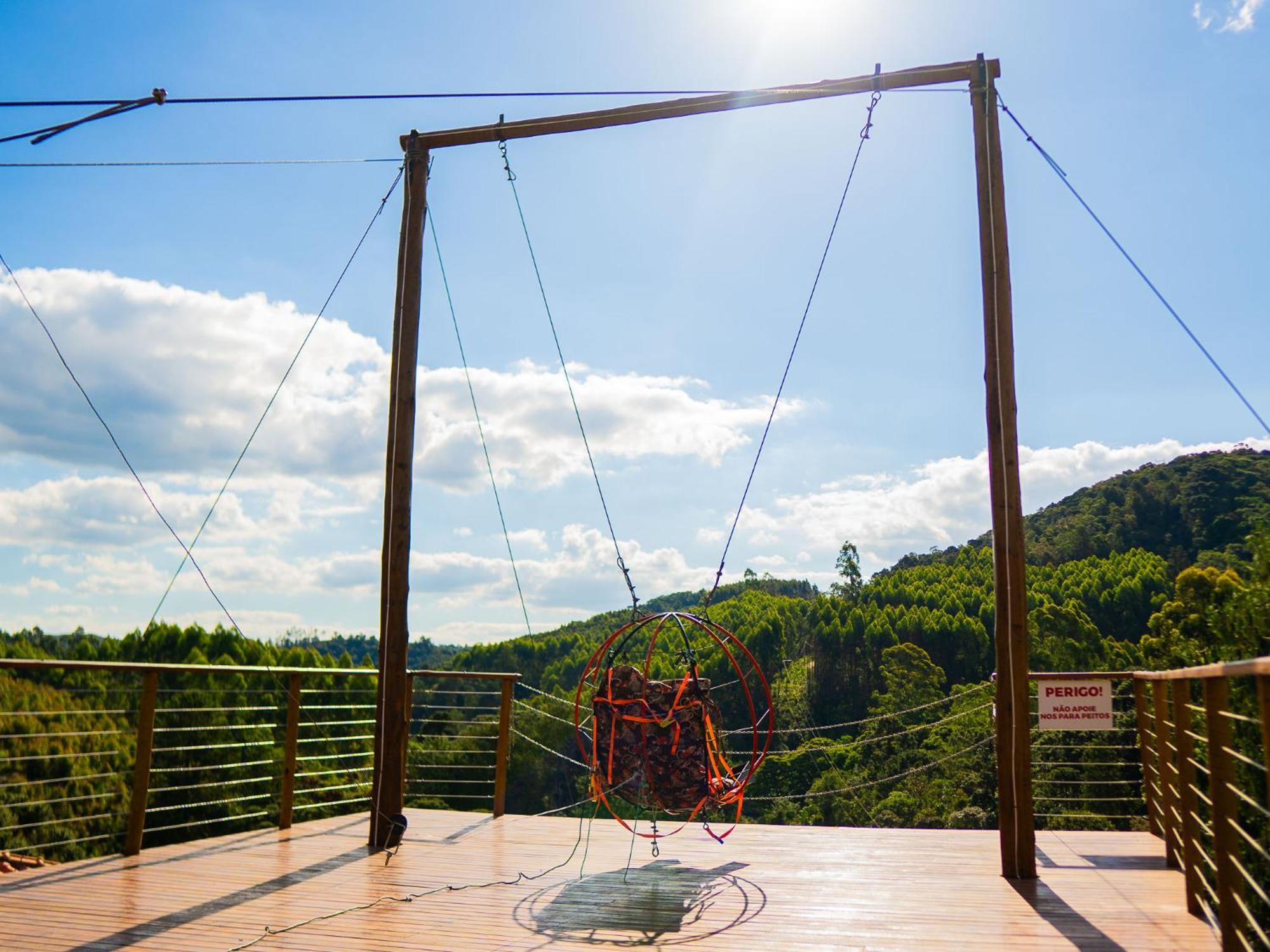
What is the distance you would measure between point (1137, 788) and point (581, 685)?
79.9ft

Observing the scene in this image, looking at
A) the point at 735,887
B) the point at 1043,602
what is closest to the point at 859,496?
the point at 735,887

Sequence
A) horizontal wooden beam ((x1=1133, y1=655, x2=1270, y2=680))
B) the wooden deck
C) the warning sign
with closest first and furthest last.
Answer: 1. horizontal wooden beam ((x1=1133, y1=655, x2=1270, y2=680))
2. the wooden deck
3. the warning sign

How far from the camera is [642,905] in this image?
14.7ft

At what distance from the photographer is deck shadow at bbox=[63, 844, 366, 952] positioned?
3742mm

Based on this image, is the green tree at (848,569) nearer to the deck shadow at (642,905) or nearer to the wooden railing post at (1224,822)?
the deck shadow at (642,905)

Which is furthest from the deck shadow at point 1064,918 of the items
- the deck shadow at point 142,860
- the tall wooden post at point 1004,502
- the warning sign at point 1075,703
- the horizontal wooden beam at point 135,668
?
the deck shadow at point 142,860

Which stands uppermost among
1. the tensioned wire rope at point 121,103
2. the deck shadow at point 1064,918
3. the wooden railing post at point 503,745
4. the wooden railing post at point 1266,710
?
the tensioned wire rope at point 121,103

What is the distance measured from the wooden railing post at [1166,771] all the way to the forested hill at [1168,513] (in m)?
25.9

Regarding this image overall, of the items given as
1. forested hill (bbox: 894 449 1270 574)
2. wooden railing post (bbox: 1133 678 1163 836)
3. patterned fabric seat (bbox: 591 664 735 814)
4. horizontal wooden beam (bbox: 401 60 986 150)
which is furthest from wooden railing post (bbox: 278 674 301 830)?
forested hill (bbox: 894 449 1270 574)

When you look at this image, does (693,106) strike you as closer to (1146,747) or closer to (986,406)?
(986,406)

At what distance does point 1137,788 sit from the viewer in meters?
24.7

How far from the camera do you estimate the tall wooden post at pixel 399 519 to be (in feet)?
19.0

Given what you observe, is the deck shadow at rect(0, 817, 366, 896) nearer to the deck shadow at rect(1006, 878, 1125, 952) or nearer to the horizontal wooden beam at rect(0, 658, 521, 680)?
the horizontal wooden beam at rect(0, 658, 521, 680)

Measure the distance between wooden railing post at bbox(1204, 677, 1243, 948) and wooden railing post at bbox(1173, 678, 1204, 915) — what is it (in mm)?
657
